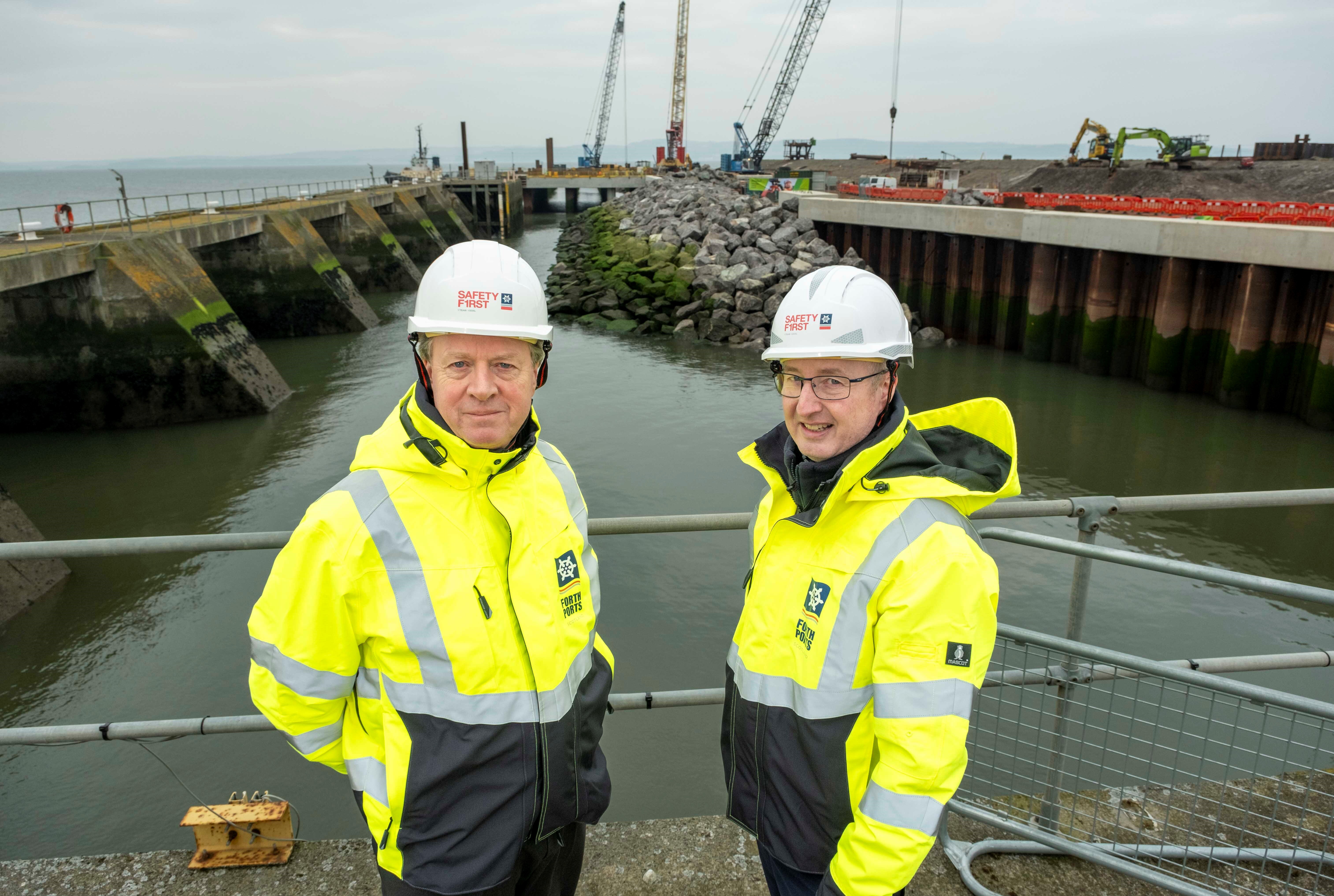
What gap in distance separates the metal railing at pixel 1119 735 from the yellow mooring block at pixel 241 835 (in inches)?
12.0

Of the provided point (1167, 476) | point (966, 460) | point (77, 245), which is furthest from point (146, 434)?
point (1167, 476)

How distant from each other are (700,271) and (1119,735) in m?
21.9

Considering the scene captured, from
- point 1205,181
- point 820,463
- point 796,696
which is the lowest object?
point 796,696

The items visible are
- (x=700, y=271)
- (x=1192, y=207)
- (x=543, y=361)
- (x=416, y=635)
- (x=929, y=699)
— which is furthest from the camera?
(x=700, y=271)

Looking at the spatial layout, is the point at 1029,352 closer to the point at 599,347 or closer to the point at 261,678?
the point at 599,347

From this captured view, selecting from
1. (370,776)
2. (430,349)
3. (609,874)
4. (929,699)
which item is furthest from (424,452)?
(609,874)

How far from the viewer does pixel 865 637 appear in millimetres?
1654

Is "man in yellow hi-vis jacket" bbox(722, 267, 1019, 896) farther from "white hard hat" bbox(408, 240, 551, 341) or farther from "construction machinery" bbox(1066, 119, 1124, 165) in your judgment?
"construction machinery" bbox(1066, 119, 1124, 165)

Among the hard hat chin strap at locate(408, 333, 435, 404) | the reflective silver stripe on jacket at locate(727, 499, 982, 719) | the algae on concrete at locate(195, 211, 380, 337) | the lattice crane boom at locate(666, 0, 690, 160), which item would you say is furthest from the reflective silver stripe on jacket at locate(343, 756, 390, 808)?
the lattice crane boom at locate(666, 0, 690, 160)

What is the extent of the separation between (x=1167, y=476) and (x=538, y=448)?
41.4 ft

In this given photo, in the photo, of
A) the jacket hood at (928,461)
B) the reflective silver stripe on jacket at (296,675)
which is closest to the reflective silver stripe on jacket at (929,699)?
the jacket hood at (928,461)

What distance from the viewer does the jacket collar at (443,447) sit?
5.54 ft

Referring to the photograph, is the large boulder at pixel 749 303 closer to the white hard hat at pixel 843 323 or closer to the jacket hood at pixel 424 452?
the white hard hat at pixel 843 323

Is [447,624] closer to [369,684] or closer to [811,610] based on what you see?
[369,684]
